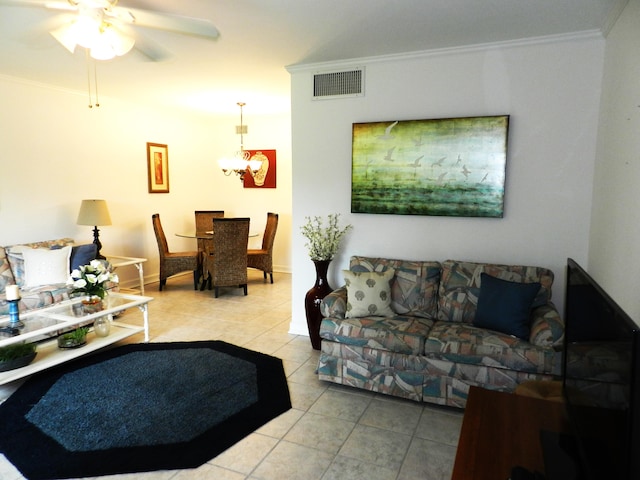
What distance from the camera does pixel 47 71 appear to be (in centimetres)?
404

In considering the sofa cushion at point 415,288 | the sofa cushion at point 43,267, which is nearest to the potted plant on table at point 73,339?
the sofa cushion at point 43,267

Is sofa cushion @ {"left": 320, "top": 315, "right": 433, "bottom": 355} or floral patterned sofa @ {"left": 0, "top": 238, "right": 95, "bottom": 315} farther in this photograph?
floral patterned sofa @ {"left": 0, "top": 238, "right": 95, "bottom": 315}

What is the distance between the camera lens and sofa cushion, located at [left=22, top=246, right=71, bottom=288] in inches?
156

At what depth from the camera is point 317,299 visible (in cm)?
361

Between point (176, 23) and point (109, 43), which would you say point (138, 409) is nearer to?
point (109, 43)

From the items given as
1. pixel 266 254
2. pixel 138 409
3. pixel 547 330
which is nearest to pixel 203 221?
pixel 266 254

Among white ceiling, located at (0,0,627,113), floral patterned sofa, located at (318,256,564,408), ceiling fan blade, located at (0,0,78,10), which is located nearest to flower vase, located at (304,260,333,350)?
floral patterned sofa, located at (318,256,564,408)

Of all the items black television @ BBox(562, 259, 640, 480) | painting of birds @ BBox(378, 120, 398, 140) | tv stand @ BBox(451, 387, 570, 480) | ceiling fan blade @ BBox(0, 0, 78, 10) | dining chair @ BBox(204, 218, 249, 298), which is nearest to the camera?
black television @ BBox(562, 259, 640, 480)

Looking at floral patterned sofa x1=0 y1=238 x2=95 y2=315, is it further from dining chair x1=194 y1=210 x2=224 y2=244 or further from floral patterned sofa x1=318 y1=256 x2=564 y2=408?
floral patterned sofa x1=318 y1=256 x2=564 y2=408

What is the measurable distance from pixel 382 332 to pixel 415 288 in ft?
1.90

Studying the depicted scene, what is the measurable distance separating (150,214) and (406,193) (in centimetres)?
407

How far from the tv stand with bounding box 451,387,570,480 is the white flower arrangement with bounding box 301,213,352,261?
2.00 m

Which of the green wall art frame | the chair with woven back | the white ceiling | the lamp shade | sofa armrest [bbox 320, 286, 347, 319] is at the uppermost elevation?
the white ceiling

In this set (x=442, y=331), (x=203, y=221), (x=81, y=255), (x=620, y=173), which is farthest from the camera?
(x=203, y=221)
